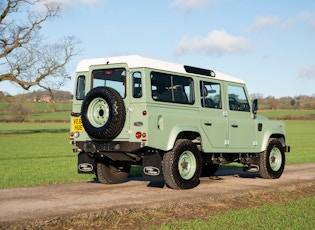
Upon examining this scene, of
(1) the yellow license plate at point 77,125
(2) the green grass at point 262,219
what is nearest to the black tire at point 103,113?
(1) the yellow license plate at point 77,125

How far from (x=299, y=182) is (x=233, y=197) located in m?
3.12

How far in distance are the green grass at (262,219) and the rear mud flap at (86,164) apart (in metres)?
3.80

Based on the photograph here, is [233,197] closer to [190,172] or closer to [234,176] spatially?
[190,172]

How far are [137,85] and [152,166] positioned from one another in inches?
64.0

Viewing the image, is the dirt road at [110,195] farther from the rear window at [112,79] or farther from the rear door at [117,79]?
the rear window at [112,79]

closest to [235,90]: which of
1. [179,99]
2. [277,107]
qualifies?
[179,99]

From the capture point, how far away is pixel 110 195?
9328 mm

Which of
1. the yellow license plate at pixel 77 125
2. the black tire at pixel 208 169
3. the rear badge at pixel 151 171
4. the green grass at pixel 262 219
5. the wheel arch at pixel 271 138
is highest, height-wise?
the yellow license plate at pixel 77 125

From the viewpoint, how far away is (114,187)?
10.7 meters

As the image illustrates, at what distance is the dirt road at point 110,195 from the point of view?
7.46 meters

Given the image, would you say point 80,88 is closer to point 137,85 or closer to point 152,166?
point 137,85

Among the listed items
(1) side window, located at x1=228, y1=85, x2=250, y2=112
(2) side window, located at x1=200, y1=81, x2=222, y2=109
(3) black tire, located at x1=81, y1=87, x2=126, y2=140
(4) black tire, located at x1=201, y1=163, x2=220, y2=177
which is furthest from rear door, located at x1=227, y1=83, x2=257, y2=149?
(3) black tire, located at x1=81, y1=87, x2=126, y2=140

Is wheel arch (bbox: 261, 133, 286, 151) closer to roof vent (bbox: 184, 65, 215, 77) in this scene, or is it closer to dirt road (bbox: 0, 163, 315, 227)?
dirt road (bbox: 0, 163, 315, 227)

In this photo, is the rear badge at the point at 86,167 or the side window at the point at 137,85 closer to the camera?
the side window at the point at 137,85
